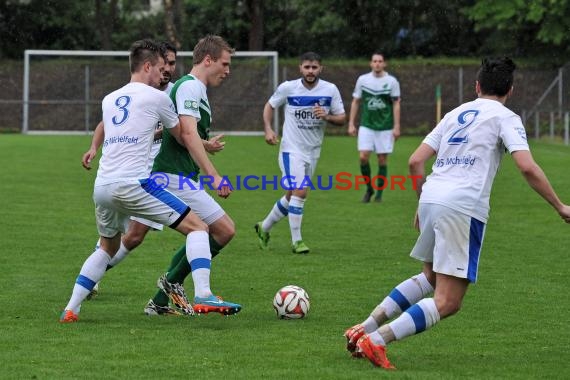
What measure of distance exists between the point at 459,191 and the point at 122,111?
2.38 m

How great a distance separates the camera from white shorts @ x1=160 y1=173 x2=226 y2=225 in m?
8.10

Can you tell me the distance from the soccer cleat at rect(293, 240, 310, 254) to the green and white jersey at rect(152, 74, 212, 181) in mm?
3823

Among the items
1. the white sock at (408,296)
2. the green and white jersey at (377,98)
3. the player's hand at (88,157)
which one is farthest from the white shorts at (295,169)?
the white sock at (408,296)

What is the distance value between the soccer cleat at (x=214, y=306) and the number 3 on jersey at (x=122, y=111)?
123 cm

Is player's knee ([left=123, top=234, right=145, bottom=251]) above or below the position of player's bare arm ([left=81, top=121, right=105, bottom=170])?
below

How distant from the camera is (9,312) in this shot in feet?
27.4

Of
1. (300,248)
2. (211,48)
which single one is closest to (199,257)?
(211,48)

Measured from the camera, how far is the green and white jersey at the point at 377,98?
18.5 m

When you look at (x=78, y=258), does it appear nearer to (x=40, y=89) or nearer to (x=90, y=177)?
(x=90, y=177)

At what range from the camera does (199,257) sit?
25.4 ft

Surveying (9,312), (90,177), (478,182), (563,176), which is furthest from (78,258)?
(563,176)

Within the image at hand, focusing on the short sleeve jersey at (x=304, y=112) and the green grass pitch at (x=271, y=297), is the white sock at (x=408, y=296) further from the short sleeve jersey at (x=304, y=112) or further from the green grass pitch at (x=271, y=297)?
the short sleeve jersey at (x=304, y=112)

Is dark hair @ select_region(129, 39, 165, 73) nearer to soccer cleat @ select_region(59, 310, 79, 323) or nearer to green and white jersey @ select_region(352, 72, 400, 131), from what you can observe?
soccer cleat @ select_region(59, 310, 79, 323)

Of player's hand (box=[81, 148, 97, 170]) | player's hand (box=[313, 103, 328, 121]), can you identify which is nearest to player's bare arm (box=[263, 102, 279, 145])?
player's hand (box=[313, 103, 328, 121])
